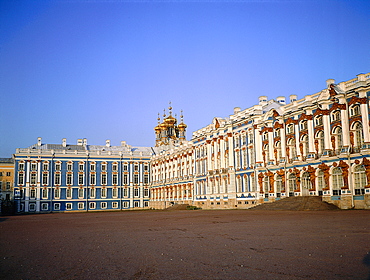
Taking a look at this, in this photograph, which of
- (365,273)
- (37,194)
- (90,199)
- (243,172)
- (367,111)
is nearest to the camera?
(365,273)

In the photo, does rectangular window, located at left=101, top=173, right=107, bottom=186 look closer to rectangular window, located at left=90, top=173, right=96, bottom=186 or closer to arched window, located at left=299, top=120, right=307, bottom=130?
rectangular window, located at left=90, top=173, right=96, bottom=186

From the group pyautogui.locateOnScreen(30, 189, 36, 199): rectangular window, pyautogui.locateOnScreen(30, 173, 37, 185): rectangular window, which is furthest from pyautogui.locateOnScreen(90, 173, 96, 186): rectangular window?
pyautogui.locateOnScreen(30, 189, 36, 199): rectangular window

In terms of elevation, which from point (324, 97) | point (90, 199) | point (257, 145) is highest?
point (324, 97)

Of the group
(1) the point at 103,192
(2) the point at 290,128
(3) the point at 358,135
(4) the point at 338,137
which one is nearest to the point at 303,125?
(2) the point at 290,128

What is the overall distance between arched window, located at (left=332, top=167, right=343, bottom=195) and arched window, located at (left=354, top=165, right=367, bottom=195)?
157 cm

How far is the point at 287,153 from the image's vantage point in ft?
146

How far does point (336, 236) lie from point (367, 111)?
77.0 ft

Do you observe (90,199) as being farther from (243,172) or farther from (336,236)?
(336,236)

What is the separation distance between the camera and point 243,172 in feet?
170

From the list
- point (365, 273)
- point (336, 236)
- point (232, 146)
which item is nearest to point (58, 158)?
point (232, 146)

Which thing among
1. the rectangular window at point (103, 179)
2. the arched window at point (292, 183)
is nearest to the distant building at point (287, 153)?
the arched window at point (292, 183)

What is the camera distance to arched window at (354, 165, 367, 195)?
1363 inches

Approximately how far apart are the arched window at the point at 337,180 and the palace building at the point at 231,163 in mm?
96

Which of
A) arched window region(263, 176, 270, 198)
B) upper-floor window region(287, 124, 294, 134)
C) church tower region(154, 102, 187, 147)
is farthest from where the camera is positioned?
church tower region(154, 102, 187, 147)
